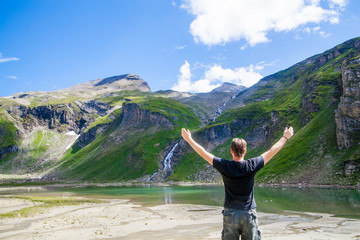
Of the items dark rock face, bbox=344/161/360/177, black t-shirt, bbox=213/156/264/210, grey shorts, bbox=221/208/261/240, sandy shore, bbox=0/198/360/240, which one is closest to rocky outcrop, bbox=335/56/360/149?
dark rock face, bbox=344/161/360/177

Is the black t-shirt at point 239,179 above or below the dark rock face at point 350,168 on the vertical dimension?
above

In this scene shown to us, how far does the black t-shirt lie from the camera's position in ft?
24.1

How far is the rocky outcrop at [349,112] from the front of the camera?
98.0m

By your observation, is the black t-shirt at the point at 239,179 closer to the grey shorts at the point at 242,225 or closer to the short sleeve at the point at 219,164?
the short sleeve at the point at 219,164

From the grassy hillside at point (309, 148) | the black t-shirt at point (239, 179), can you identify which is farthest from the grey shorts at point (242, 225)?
the grassy hillside at point (309, 148)

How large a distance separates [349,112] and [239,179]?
11684 centimetres

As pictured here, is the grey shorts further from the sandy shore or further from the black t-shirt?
the sandy shore

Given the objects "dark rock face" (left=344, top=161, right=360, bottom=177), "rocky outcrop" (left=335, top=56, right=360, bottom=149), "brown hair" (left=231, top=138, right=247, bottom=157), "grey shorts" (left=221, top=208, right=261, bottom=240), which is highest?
"rocky outcrop" (left=335, top=56, right=360, bottom=149)

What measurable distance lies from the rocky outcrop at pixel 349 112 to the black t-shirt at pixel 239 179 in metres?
107

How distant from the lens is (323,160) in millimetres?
98750

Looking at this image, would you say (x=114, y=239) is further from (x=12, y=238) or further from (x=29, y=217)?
(x=29, y=217)

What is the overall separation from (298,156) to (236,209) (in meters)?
116

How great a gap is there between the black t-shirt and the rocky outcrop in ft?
350

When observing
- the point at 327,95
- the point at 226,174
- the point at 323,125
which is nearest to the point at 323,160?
the point at 323,125
